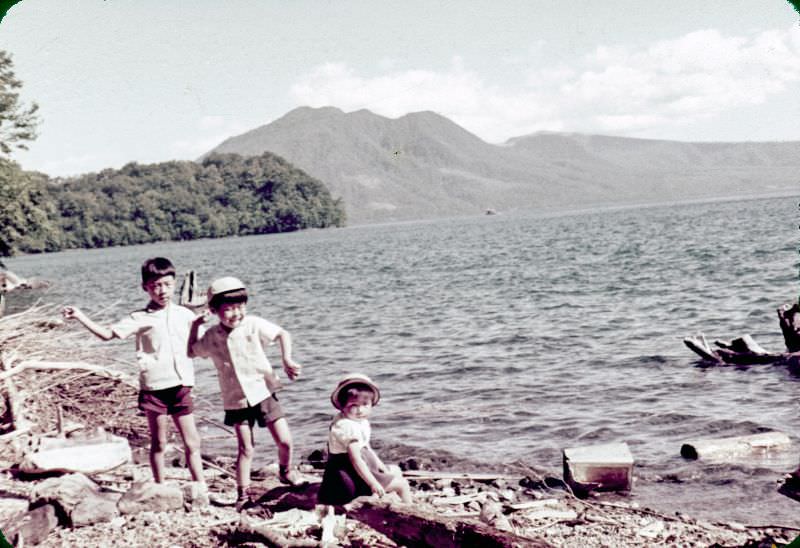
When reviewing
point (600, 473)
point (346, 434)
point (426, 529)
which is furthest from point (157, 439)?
point (600, 473)

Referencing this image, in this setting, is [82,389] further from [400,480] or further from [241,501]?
[400,480]

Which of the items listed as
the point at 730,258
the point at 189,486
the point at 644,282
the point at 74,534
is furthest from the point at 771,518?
the point at 730,258

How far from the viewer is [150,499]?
5797mm

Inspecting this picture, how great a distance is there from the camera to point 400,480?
570cm

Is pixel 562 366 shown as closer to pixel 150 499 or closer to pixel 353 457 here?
pixel 353 457

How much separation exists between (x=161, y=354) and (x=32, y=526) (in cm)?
147

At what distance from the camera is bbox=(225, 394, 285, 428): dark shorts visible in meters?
5.97

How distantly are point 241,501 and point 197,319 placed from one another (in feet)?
4.72

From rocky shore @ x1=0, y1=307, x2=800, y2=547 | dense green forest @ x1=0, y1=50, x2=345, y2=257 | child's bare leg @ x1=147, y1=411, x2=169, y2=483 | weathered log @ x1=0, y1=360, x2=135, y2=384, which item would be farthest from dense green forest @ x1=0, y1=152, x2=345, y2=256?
child's bare leg @ x1=147, y1=411, x2=169, y2=483

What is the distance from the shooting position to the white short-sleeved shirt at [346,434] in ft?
18.2

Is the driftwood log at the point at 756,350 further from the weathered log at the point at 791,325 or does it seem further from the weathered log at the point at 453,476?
the weathered log at the point at 453,476

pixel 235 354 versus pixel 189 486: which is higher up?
pixel 235 354

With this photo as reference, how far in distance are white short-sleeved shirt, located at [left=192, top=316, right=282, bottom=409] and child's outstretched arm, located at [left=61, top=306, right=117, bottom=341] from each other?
0.65m

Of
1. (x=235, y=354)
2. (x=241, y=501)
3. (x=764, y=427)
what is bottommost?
(x=764, y=427)
